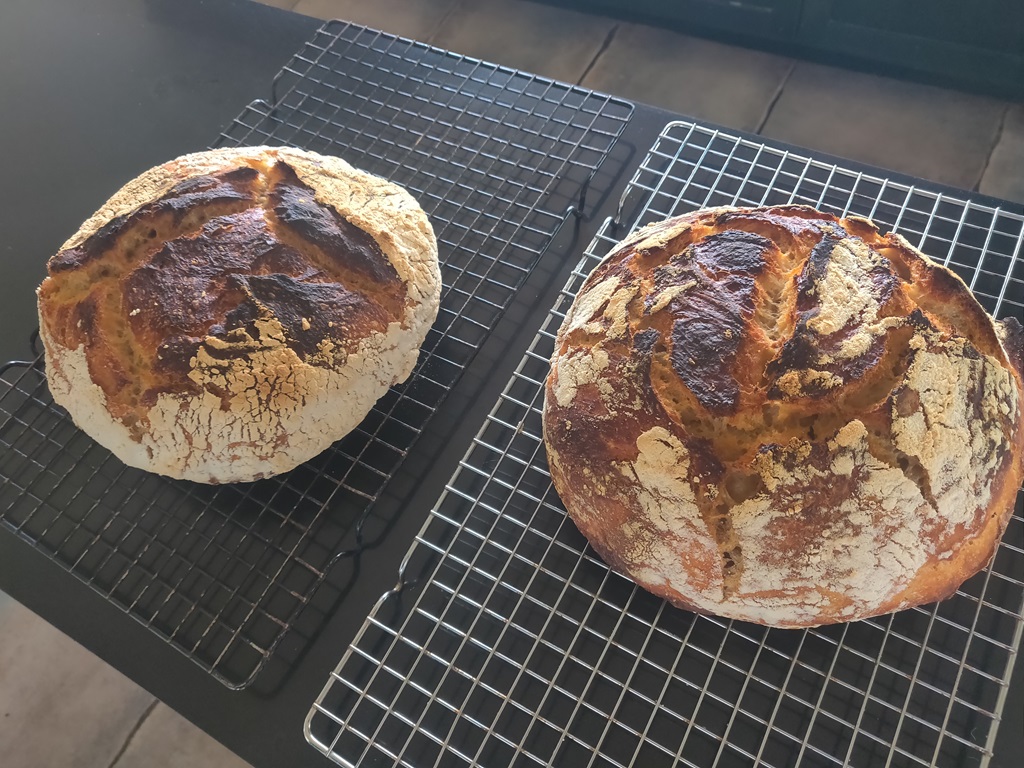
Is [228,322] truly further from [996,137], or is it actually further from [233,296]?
[996,137]

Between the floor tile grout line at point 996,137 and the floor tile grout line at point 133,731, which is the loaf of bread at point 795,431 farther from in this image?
the floor tile grout line at point 133,731

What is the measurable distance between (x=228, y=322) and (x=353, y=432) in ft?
1.03

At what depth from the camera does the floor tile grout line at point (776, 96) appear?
2.38 m

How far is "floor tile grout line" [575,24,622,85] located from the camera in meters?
2.57

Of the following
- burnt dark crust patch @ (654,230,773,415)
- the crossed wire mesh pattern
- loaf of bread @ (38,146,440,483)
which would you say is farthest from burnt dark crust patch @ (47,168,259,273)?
burnt dark crust patch @ (654,230,773,415)

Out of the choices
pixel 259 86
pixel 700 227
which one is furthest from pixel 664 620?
pixel 259 86

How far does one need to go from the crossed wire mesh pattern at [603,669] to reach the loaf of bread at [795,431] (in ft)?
0.36

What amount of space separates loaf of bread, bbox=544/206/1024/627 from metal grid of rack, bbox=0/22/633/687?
0.46 m

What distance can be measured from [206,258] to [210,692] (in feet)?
2.39

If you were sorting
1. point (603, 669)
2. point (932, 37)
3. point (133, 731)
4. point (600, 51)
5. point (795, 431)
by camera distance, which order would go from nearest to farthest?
1. point (795, 431)
2. point (603, 669)
3. point (133, 731)
4. point (932, 37)
5. point (600, 51)

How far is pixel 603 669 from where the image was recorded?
1.17 m

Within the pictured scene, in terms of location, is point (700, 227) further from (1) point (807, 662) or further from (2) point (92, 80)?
(2) point (92, 80)

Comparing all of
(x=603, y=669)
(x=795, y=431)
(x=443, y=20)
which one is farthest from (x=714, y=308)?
(x=443, y=20)

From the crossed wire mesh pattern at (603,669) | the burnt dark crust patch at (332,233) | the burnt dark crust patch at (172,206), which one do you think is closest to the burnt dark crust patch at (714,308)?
the crossed wire mesh pattern at (603,669)
